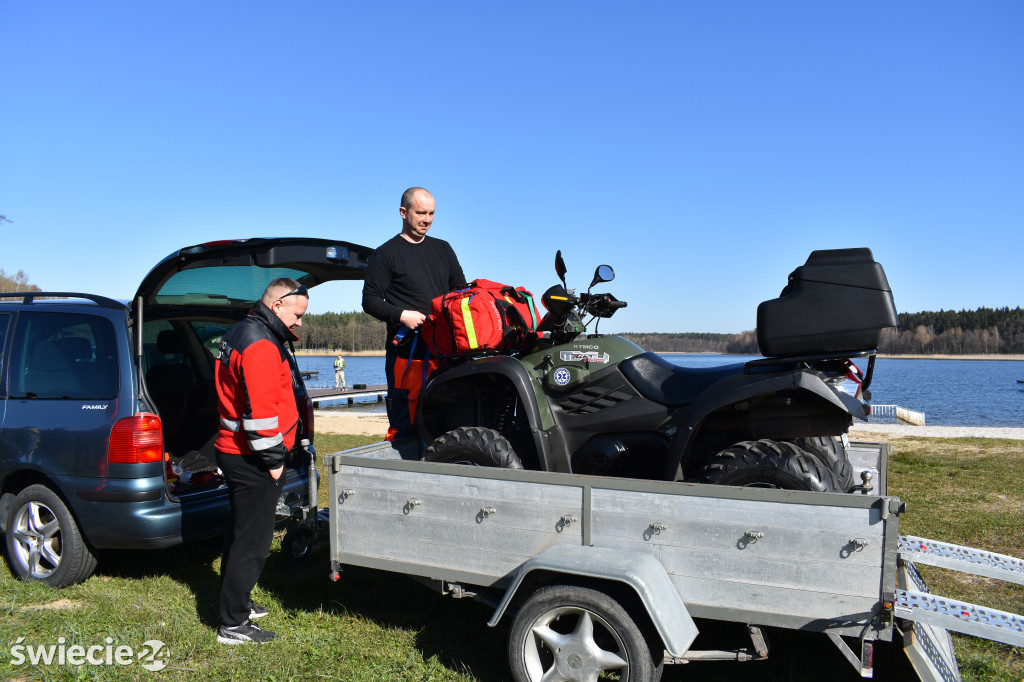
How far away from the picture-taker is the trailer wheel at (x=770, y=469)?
2854 millimetres

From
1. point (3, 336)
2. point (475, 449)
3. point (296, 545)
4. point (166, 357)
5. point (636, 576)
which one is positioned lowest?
point (296, 545)

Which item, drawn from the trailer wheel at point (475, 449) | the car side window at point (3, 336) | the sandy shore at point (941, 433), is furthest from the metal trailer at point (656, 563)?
the sandy shore at point (941, 433)

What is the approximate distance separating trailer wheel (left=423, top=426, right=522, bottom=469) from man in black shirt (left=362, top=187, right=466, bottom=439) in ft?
2.10

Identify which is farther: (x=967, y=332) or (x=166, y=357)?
(x=967, y=332)

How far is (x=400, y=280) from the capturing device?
455 centimetres

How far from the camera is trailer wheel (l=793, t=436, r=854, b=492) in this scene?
10.3 ft

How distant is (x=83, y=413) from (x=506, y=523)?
2864 millimetres

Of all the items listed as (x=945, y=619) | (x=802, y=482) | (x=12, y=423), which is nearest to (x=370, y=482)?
(x=802, y=482)

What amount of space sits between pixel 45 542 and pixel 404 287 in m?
2.77

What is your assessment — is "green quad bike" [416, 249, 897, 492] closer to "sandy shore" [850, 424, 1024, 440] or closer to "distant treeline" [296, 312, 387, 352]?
"sandy shore" [850, 424, 1024, 440]

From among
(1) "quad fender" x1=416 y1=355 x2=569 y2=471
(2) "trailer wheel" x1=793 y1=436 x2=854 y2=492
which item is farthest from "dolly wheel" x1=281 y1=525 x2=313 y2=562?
(2) "trailer wheel" x1=793 y1=436 x2=854 y2=492

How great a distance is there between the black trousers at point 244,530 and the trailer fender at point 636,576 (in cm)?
150

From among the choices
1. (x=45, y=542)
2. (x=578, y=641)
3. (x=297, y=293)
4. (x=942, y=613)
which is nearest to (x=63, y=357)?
(x=45, y=542)

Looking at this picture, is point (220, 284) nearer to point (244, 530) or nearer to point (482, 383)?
point (244, 530)
